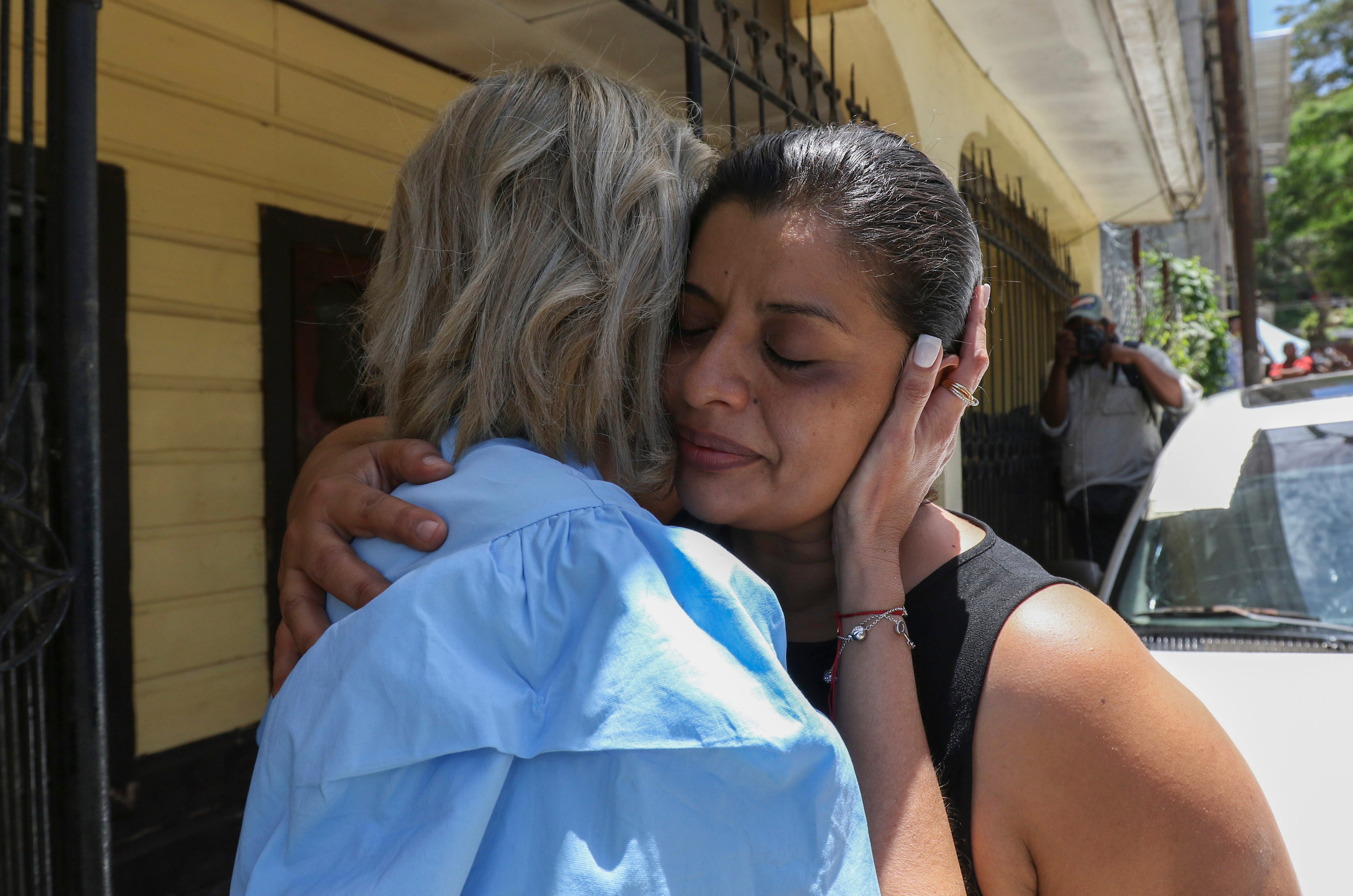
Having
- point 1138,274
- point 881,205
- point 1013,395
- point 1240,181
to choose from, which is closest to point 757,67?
point 881,205

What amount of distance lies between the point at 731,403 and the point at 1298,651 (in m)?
1.86

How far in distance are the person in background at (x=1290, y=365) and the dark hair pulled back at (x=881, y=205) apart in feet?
52.0

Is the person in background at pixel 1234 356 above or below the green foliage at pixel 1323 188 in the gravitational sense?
below

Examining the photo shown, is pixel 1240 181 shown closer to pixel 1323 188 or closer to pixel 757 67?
pixel 757 67

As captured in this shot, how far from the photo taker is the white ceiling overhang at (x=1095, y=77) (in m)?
4.88

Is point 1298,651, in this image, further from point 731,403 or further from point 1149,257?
point 1149,257

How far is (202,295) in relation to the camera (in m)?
3.53

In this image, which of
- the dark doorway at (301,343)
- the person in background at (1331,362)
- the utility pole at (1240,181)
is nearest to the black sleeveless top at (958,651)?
the dark doorway at (301,343)

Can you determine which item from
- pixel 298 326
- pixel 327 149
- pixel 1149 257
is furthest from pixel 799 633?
pixel 1149 257

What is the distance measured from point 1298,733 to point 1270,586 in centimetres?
70

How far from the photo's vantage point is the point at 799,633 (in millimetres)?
1514

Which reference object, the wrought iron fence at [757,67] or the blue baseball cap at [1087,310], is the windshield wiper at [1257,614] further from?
the blue baseball cap at [1087,310]

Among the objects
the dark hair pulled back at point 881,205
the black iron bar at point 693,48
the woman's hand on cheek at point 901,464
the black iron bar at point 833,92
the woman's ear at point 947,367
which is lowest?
the woman's hand on cheek at point 901,464

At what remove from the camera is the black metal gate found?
1.54 meters
